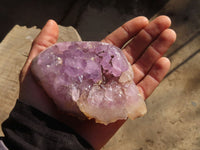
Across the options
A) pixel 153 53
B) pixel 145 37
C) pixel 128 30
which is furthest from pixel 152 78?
pixel 128 30

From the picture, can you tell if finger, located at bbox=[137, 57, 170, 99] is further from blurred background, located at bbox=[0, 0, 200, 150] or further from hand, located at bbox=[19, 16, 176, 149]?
blurred background, located at bbox=[0, 0, 200, 150]

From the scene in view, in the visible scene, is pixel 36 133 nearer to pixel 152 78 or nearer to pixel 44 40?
pixel 44 40

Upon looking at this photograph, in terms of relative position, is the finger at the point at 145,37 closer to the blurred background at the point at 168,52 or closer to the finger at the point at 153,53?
the finger at the point at 153,53

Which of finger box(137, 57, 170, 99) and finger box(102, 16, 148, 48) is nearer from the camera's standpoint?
finger box(137, 57, 170, 99)

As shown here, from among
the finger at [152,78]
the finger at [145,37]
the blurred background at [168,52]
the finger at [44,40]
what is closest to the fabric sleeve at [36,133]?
the finger at [44,40]

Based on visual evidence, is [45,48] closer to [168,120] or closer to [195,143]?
[168,120]

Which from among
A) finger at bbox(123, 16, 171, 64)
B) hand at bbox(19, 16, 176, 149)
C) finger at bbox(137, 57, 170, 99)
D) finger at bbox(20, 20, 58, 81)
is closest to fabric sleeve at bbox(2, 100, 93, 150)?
hand at bbox(19, 16, 176, 149)

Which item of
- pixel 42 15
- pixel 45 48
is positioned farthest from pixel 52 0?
pixel 45 48
